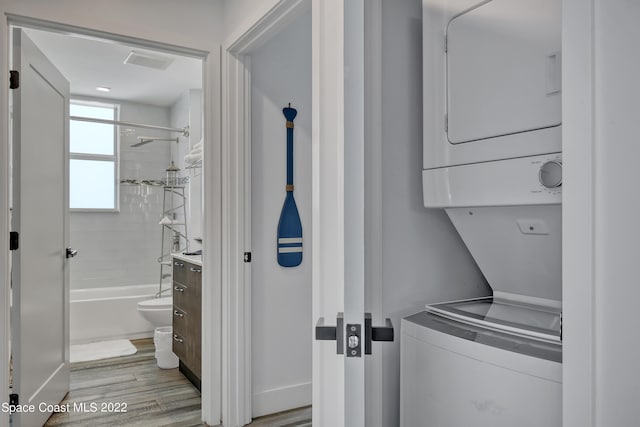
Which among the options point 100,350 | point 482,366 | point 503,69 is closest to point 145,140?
point 100,350

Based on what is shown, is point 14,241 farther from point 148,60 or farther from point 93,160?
point 93,160

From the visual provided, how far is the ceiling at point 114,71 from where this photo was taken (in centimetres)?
336

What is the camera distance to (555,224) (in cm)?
102

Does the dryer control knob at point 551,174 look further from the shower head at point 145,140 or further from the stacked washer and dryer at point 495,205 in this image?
the shower head at point 145,140

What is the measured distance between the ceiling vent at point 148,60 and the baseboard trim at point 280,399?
8.96 ft

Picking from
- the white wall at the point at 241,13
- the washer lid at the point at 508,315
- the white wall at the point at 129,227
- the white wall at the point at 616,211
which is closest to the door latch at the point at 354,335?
the white wall at the point at 616,211

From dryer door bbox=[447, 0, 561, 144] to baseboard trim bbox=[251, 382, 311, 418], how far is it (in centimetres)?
195

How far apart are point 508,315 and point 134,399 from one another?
244 centimetres

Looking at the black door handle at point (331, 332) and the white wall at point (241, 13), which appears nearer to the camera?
the black door handle at point (331, 332)

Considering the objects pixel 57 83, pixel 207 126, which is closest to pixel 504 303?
pixel 207 126

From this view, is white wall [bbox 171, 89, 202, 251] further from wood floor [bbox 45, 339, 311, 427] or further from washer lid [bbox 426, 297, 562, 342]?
washer lid [bbox 426, 297, 562, 342]

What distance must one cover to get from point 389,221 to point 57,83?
7.71 feet

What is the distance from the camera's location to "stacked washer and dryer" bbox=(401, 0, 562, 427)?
37.4 inches

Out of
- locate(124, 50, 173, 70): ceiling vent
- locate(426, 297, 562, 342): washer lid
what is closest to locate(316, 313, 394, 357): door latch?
locate(426, 297, 562, 342): washer lid
